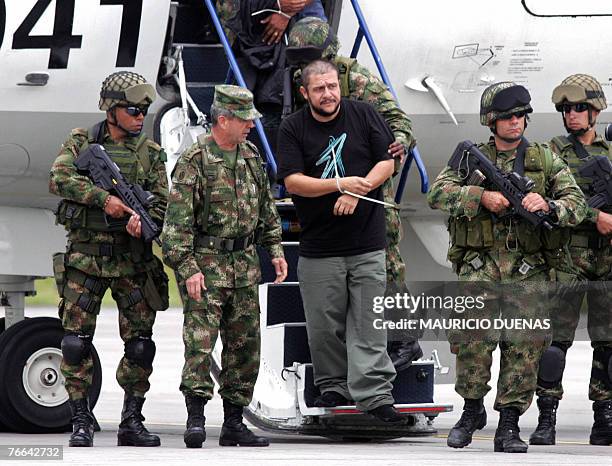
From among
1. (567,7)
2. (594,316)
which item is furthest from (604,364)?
(567,7)

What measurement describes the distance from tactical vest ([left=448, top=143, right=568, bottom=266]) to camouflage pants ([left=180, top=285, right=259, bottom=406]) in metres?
1.18

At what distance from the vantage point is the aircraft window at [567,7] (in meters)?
10.7

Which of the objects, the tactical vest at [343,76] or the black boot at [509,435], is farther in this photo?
the tactical vest at [343,76]

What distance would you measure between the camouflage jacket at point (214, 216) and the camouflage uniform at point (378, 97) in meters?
0.78

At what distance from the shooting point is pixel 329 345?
867 cm

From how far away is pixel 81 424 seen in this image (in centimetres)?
866

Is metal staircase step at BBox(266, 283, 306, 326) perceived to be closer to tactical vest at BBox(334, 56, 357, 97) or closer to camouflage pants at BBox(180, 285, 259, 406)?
camouflage pants at BBox(180, 285, 259, 406)

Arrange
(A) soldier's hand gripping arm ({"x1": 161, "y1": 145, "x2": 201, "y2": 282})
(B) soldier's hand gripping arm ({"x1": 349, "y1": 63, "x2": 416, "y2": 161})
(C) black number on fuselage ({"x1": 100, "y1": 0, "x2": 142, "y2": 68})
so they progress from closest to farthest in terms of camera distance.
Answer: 1. (A) soldier's hand gripping arm ({"x1": 161, "y1": 145, "x2": 201, "y2": 282})
2. (B) soldier's hand gripping arm ({"x1": 349, "y1": 63, "x2": 416, "y2": 161})
3. (C) black number on fuselage ({"x1": 100, "y1": 0, "x2": 142, "y2": 68})

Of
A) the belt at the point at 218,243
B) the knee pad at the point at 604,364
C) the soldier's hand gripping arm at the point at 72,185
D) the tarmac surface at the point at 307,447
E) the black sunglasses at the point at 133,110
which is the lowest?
the tarmac surface at the point at 307,447

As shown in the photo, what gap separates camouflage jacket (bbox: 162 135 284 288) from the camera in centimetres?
834

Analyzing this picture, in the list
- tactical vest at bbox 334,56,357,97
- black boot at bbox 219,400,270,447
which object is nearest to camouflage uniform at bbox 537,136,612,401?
tactical vest at bbox 334,56,357,97

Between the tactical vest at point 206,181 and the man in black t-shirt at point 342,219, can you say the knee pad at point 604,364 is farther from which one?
the tactical vest at point 206,181

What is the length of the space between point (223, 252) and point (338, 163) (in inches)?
31.3

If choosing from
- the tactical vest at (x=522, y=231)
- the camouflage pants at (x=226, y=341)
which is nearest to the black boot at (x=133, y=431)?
the camouflage pants at (x=226, y=341)
